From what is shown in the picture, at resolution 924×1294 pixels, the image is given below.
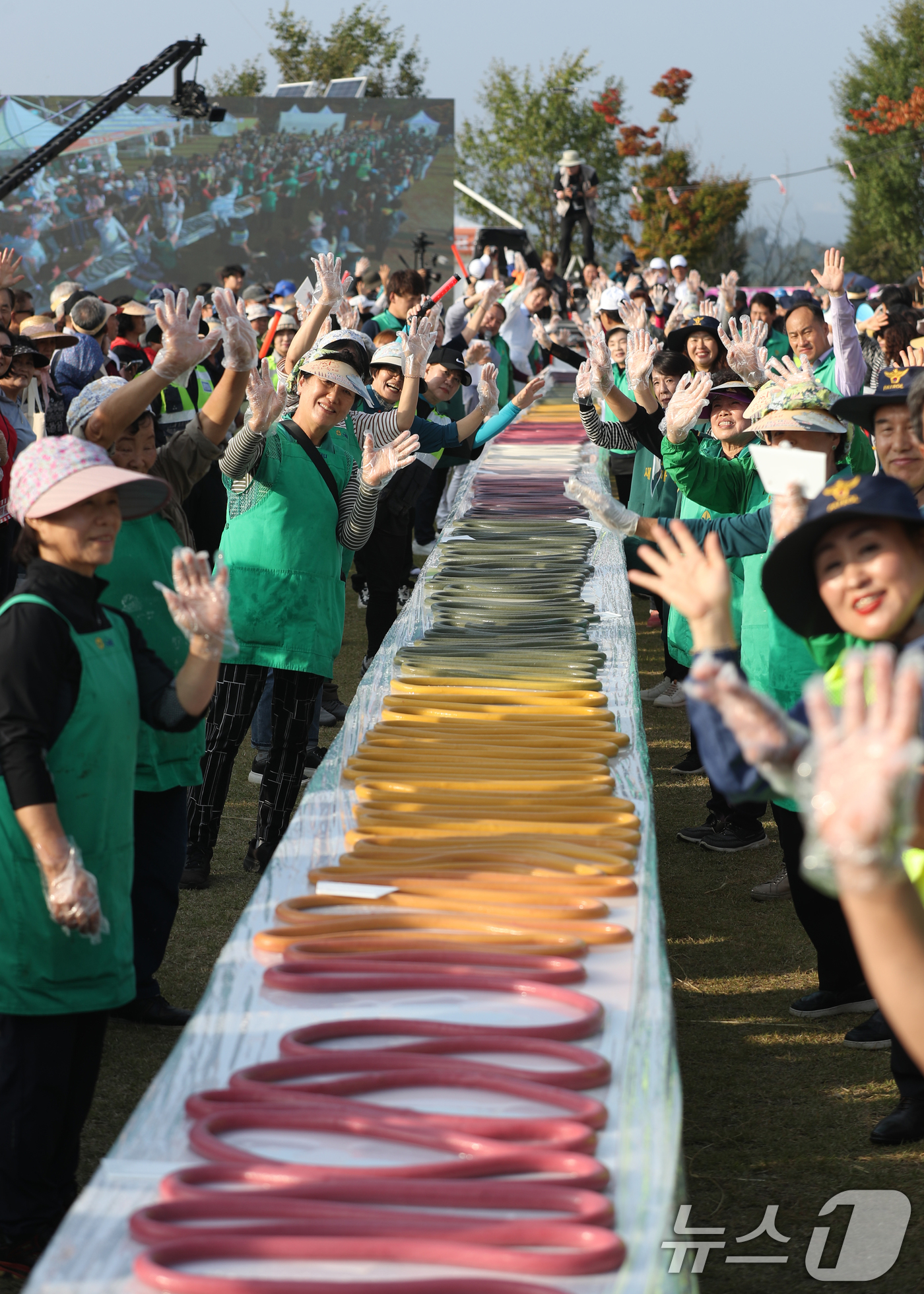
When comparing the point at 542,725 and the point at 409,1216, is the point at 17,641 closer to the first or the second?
the point at 409,1216

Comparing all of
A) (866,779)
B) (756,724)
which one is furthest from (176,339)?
Result: (866,779)

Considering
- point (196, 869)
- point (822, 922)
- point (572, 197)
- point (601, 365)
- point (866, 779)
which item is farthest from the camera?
point (572, 197)

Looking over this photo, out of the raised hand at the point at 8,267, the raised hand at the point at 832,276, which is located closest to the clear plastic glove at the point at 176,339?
the raised hand at the point at 8,267

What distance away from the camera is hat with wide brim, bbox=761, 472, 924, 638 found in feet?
8.11

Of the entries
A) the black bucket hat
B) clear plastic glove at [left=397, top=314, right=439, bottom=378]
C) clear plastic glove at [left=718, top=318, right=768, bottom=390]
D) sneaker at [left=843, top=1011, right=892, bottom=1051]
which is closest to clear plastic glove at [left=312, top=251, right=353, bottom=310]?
clear plastic glove at [left=397, top=314, right=439, bottom=378]

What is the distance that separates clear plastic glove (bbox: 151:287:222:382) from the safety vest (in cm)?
375

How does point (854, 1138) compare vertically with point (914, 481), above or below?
below

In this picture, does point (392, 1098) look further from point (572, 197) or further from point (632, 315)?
point (572, 197)

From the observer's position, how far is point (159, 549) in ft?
13.1

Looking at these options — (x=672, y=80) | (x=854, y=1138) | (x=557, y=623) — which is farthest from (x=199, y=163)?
(x=854, y=1138)

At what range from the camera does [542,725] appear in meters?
4.42

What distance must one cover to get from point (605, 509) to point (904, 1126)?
200 cm

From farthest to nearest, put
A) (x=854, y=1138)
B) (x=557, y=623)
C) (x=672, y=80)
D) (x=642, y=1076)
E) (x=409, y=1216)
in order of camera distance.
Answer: (x=672, y=80) → (x=557, y=623) → (x=854, y=1138) → (x=642, y=1076) → (x=409, y=1216)

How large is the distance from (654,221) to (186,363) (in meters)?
41.1
